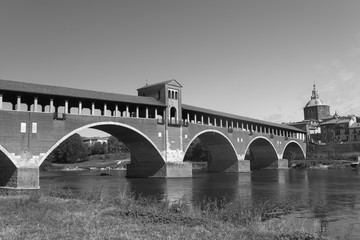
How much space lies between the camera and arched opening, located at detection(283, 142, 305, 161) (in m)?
98.4

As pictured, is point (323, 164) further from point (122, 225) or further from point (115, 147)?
point (115, 147)

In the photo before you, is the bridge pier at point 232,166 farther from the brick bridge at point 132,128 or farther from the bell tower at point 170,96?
the bell tower at point 170,96

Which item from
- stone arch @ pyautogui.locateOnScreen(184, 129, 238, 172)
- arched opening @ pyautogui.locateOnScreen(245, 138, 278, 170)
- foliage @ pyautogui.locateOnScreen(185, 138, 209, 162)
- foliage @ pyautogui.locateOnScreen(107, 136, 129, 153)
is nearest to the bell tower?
stone arch @ pyautogui.locateOnScreen(184, 129, 238, 172)

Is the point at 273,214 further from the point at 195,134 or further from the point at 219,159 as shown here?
the point at 219,159

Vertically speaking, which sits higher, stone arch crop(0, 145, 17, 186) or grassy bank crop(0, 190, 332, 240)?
stone arch crop(0, 145, 17, 186)

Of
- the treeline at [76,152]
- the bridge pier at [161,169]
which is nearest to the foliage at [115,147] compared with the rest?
the treeline at [76,152]

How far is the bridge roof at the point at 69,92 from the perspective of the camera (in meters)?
35.9

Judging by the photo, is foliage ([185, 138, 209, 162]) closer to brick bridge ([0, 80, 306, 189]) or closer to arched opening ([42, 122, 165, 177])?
brick bridge ([0, 80, 306, 189])

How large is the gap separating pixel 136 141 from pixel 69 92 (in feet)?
41.7

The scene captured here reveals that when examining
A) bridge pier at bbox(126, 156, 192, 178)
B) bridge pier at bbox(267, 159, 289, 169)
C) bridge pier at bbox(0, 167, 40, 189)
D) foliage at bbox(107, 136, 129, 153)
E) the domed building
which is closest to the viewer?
bridge pier at bbox(0, 167, 40, 189)

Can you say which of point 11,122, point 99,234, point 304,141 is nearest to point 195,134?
point 11,122

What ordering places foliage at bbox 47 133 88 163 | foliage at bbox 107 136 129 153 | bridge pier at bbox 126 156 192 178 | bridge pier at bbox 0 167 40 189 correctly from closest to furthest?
bridge pier at bbox 0 167 40 189 → bridge pier at bbox 126 156 192 178 → foliage at bbox 47 133 88 163 → foliage at bbox 107 136 129 153

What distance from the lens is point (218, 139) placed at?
65250 mm

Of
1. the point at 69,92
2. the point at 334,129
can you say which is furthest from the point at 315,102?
the point at 69,92
